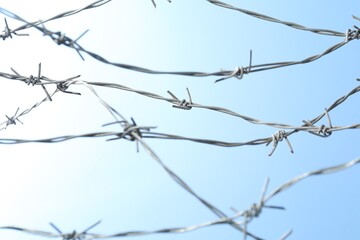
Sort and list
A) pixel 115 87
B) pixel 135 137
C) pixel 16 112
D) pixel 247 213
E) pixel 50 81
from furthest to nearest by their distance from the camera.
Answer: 1. pixel 16 112
2. pixel 50 81
3. pixel 115 87
4. pixel 135 137
5. pixel 247 213

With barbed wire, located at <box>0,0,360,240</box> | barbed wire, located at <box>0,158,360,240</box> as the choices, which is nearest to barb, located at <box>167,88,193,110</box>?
barbed wire, located at <box>0,0,360,240</box>

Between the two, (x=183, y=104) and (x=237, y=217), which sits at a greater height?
(x=183, y=104)

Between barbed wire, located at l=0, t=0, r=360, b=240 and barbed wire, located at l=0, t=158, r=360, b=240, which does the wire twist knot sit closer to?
barbed wire, located at l=0, t=0, r=360, b=240

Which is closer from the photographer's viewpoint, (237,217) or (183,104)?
(237,217)

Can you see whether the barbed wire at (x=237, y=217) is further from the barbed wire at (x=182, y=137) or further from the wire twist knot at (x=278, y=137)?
the wire twist knot at (x=278, y=137)

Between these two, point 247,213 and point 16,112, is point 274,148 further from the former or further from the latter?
point 16,112

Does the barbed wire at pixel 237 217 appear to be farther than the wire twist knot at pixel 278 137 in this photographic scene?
No

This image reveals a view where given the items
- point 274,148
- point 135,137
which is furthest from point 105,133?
point 274,148

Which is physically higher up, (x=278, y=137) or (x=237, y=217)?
(x=278, y=137)

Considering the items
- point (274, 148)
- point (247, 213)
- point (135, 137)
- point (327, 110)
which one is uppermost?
point (327, 110)

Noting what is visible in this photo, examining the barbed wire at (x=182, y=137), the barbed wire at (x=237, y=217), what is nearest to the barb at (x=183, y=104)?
the barbed wire at (x=182, y=137)

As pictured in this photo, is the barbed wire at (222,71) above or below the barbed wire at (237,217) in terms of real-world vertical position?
above
